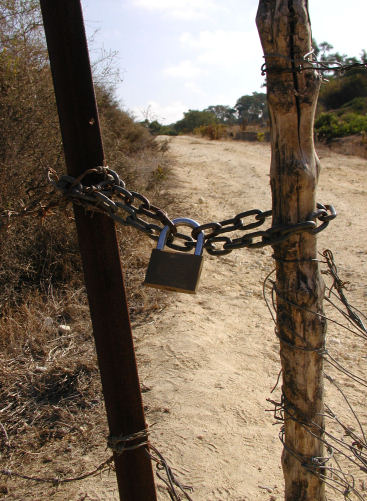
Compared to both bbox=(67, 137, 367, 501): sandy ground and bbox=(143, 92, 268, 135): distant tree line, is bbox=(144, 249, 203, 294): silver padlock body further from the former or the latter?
bbox=(143, 92, 268, 135): distant tree line

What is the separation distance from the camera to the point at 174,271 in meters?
1.34

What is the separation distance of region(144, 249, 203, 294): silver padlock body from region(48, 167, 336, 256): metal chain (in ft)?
0.10

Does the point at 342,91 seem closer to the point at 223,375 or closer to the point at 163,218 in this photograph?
the point at 223,375

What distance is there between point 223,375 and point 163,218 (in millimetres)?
2295

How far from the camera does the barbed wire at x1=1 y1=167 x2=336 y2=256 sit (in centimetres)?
127

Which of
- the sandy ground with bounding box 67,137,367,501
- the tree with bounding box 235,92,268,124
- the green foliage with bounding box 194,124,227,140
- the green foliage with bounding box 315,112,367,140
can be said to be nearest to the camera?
the sandy ground with bounding box 67,137,367,501

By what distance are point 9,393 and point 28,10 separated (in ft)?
15.3

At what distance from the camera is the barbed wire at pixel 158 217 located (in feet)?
4.18

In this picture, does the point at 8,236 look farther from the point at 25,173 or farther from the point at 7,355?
the point at 7,355

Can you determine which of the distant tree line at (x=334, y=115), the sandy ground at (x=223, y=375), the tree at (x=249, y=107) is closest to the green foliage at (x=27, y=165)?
the sandy ground at (x=223, y=375)

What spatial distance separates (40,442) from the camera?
9.09 ft

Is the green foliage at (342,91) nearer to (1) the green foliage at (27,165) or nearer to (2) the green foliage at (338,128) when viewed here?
(2) the green foliage at (338,128)

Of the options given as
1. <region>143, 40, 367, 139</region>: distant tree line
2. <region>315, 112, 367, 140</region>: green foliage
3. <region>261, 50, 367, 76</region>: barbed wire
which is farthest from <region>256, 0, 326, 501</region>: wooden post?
<region>315, 112, 367, 140</region>: green foliage

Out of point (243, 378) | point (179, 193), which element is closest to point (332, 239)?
point (179, 193)
